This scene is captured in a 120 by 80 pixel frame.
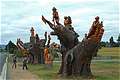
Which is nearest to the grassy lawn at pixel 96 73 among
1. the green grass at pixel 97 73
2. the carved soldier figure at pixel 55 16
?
the green grass at pixel 97 73

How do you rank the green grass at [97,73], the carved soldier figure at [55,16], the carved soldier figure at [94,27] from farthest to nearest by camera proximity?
1. the carved soldier figure at [55,16]
2. the green grass at [97,73]
3. the carved soldier figure at [94,27]

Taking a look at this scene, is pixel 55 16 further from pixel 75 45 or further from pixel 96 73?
pixel 96 73

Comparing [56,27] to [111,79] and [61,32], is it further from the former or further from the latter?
[111,79]

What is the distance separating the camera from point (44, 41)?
152 feet

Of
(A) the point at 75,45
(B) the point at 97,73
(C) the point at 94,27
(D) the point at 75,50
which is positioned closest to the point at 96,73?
(B) the point at 97,73

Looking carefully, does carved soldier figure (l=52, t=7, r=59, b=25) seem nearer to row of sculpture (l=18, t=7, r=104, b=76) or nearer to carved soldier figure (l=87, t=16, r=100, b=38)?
row of sculpture (l=18, t=7, r=104, b=76)

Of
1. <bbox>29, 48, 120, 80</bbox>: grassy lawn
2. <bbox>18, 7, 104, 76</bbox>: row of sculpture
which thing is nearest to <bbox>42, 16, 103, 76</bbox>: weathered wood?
<bbox>18, 7, 104, 76</bbox>: row of sculpture

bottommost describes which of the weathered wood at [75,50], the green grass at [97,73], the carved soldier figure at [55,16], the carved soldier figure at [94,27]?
the green grass at [97,73]

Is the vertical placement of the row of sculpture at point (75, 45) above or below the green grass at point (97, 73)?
above

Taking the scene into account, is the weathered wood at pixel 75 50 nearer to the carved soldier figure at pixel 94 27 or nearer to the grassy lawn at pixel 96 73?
the carved soldier figure at pixel 94 27

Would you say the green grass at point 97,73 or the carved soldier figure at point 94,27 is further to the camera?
the green grass at point 97,73

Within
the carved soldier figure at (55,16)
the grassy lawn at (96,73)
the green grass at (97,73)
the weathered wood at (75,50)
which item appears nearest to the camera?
the weathered wood at (75,50)

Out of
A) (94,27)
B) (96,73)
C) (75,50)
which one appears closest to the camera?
(94,27)

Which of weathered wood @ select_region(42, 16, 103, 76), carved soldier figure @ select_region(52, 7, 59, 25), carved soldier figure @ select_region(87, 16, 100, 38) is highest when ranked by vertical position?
carved soldier figure @ select_region(52, 7, 59, 25)
